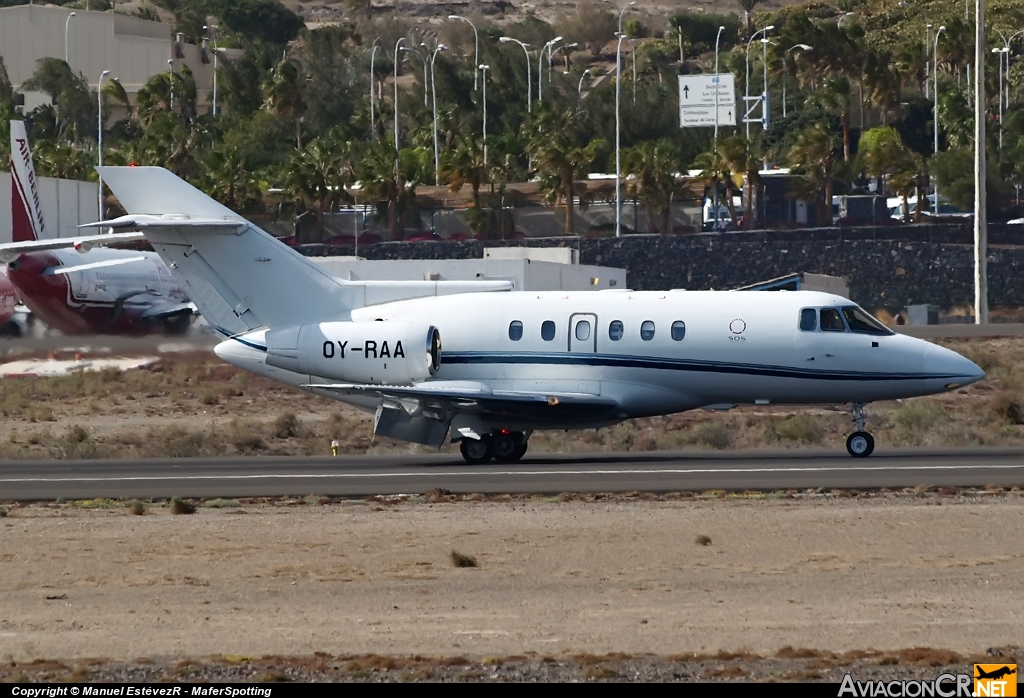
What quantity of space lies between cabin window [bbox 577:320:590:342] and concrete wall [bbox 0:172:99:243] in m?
36.9

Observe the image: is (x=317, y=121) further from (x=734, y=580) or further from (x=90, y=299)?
(x=734, y=580)

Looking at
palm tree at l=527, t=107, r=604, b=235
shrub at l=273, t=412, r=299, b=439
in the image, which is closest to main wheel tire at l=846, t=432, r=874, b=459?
shrub at l=273, t=412, r=299, b=439

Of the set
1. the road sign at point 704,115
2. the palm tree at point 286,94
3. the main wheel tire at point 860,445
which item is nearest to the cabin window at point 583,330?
the main wheel tire at point 860,445

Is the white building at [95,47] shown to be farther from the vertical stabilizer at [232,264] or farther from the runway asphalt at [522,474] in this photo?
the runway asphalt at [522,474]

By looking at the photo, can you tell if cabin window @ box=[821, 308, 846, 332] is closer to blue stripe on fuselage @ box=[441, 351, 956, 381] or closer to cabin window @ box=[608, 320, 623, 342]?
blue stripe on fuselage @ box=[441, 351, 956, 381]

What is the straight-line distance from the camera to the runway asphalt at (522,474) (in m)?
21.9

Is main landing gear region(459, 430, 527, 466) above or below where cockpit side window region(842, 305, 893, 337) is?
below

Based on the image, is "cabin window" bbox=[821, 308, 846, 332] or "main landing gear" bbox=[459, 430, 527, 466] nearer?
"cabin window" bbox=[821, 308, 846, 332]

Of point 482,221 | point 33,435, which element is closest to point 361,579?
point 33,435

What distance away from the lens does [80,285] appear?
46719 mm

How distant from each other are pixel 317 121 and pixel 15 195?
91.7 m

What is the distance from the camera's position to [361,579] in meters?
15.0

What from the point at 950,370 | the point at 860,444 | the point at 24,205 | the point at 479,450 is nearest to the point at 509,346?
the point at 479,450

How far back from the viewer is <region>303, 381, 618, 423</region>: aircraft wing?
1001 inches
